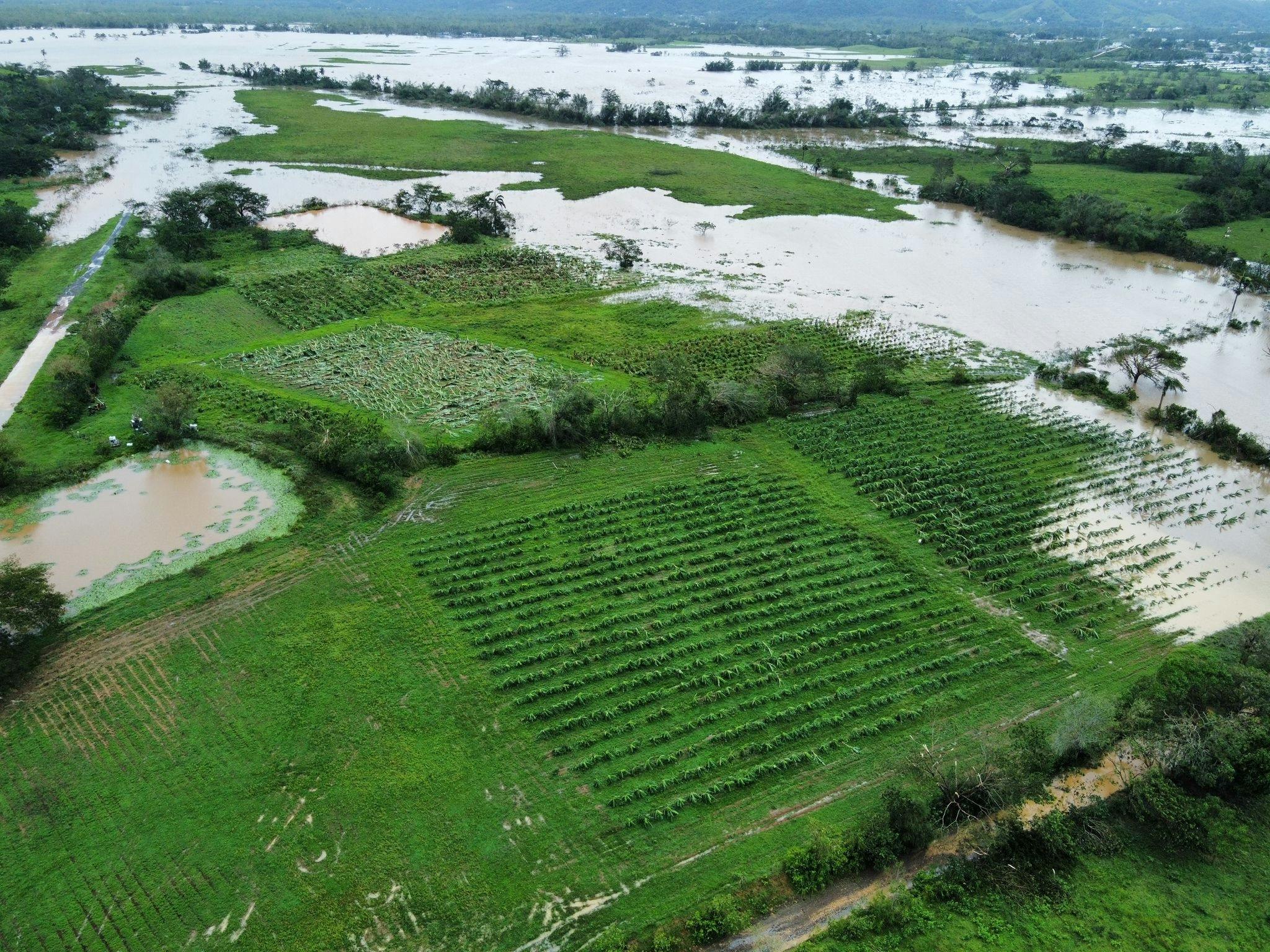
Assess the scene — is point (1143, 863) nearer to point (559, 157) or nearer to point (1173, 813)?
point (1173, 813)

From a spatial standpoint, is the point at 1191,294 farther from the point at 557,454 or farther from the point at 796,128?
the point at 796,128

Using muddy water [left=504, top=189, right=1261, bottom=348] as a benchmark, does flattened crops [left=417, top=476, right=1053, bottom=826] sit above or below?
below

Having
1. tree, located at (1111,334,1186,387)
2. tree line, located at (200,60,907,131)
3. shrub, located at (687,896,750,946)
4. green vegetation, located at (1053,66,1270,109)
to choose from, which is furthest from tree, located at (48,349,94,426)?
green vegetation, located at (1053,66,1270,109)

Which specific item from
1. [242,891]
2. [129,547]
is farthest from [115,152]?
[242,891]

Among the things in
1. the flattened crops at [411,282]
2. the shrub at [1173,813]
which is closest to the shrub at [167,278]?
the flattened crops at [411,282]

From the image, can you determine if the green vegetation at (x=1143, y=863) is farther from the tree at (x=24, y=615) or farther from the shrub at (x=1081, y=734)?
the tree at (x=24, y=615)

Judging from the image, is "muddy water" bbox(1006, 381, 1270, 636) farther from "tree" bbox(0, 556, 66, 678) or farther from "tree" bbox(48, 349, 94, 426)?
"tree" bbox(48, 349, 94, 426)

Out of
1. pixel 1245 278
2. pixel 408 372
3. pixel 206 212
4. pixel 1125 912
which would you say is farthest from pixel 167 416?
pixel 1245 278
